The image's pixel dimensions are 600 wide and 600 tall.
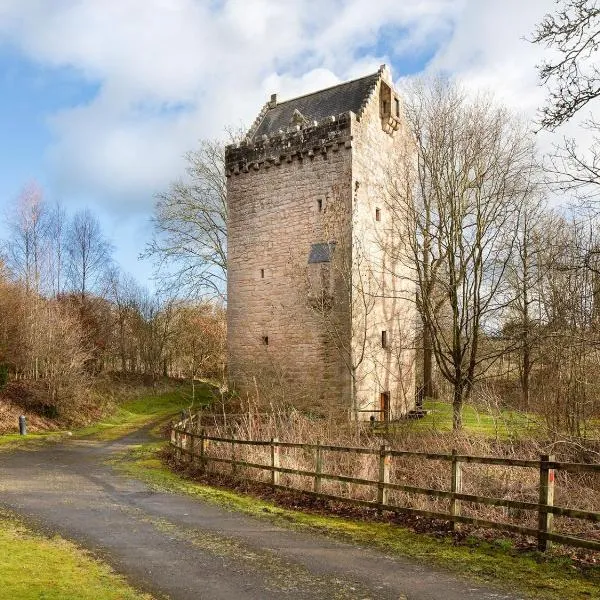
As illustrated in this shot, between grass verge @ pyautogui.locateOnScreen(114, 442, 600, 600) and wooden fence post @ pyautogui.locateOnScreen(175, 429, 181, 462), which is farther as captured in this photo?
wooden fence post @ pyautogui.locateOnScreen(175, 429, 181, 462)

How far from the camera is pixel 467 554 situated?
6336 millimetres

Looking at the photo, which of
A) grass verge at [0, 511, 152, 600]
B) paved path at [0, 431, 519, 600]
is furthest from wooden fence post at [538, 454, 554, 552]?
grass verge at [0, 511, 152, 600]

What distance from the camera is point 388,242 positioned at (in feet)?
73.2

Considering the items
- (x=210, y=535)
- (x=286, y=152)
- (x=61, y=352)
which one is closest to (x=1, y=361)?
(x=61, y=352)

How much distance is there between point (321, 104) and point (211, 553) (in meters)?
20.5

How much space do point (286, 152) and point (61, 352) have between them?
12.4 metres

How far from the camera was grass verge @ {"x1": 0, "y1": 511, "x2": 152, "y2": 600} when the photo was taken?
5.15 meters

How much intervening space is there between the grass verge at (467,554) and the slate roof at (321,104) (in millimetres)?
16743

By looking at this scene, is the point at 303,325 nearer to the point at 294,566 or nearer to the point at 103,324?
the point at 294,566

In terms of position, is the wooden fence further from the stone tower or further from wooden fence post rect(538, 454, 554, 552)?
the stone tower

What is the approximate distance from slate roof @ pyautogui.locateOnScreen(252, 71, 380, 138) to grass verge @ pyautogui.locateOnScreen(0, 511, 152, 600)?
724 inches

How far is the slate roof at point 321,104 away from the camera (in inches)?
872

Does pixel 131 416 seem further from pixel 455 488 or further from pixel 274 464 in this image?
pixel 455 488

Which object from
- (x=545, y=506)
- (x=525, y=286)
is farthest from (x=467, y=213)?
(x=545, y=506)
